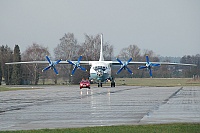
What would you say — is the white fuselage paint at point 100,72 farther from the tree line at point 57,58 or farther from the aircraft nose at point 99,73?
the tree line at point 57,58

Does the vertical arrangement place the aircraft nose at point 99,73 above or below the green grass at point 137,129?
above

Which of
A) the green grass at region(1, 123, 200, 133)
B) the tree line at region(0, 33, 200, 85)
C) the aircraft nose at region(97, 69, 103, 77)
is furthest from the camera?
the tree line at region(0, 33, 200, 85)

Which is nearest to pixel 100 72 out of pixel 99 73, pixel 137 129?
pixel 99 73

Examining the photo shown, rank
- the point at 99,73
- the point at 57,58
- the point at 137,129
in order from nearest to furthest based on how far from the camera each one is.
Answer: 1. the point at 137,129
2. the point at 99,73
3. the point at 57,58

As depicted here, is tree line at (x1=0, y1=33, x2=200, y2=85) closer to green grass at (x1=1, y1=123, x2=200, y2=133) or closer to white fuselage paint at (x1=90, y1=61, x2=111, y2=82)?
white fuselage paint at (x1=90, y1=61, x2=111, y2=82)

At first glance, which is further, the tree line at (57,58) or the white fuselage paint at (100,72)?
the tree line at (57,58)

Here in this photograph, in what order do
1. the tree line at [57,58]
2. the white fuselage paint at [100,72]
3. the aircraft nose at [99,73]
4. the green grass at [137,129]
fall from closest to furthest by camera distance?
1. the green grass at [137,129]
2. the aircraft nose at [99,73]
3. the white fuselage paint at [100,72]
4. the tree line at [57,58]

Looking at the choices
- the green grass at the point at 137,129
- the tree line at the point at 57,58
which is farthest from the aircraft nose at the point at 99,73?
the green grass at the point at 137,129

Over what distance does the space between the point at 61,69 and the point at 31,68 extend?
43.2 feet

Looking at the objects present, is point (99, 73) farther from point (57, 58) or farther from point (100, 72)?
point (57, 58)

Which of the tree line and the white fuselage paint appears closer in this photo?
the white fuselage paint

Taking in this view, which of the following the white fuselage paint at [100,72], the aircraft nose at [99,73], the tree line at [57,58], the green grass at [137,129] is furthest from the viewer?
the tree line at [57,58]

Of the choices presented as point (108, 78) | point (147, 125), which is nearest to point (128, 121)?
point (147, 125)

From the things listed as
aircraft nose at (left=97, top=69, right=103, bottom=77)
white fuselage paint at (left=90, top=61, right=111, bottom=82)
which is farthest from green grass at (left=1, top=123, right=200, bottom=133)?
white fuselage paint at (left=90, top=61, right=111, bottom=82)
